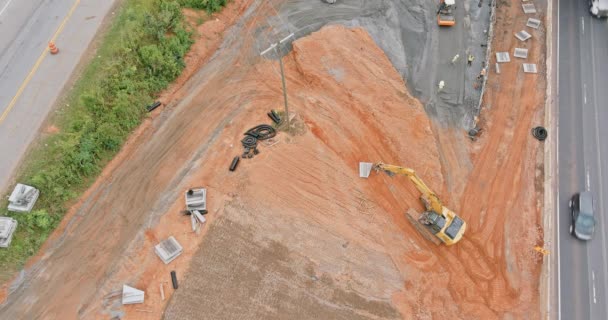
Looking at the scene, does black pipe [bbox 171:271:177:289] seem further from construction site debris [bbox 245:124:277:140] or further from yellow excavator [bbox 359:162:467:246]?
yellow excavator [bbox 359:162:467:246]

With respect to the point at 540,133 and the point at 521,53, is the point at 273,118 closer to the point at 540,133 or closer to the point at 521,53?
the point at 540,133

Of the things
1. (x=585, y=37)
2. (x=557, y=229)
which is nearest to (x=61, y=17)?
(x=557, y=229)

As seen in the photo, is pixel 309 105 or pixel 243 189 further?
pixel 309 105

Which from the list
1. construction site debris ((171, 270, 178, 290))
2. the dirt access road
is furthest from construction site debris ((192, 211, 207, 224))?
construction site debris ((171, 270, 178, 290))

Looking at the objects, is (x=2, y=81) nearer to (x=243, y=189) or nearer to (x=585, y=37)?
(x=243, y=189)

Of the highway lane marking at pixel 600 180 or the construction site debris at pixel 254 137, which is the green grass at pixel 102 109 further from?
the highway lane marking at pixel 600 180

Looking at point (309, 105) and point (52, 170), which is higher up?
point (52, 170)
